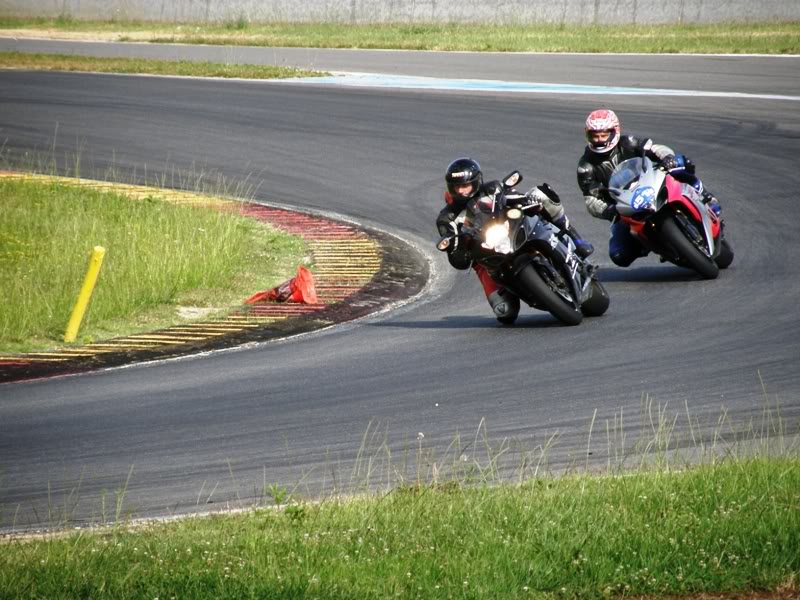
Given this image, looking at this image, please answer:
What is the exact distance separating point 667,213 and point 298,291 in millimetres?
3419

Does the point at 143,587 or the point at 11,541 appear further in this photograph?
the point at 11,541

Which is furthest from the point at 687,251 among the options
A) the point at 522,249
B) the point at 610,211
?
the point at 522,249

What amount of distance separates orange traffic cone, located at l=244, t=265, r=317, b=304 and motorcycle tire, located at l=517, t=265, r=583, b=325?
2523mm

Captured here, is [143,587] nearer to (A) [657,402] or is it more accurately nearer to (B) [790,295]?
(A) [657,402]

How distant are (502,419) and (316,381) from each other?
1.76 meters

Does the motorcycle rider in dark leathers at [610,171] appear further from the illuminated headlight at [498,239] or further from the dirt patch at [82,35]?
the dirt patch at [82,35]

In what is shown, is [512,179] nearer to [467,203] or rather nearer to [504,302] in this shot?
[467,203]

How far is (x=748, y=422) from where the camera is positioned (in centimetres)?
771

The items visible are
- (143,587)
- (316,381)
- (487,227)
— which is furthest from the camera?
(487,227)

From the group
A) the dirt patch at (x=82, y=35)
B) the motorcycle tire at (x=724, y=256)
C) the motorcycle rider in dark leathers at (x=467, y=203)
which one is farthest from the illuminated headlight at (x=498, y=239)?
the dirt patch at (x=82, y=35)

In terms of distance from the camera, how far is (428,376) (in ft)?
30.7

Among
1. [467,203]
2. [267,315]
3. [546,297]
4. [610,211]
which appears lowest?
[267,315]

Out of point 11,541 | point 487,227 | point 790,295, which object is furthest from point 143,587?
point 790,295

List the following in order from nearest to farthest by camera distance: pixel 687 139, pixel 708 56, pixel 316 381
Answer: pixel 316 381, pixel 687 139, pixel 708 56
